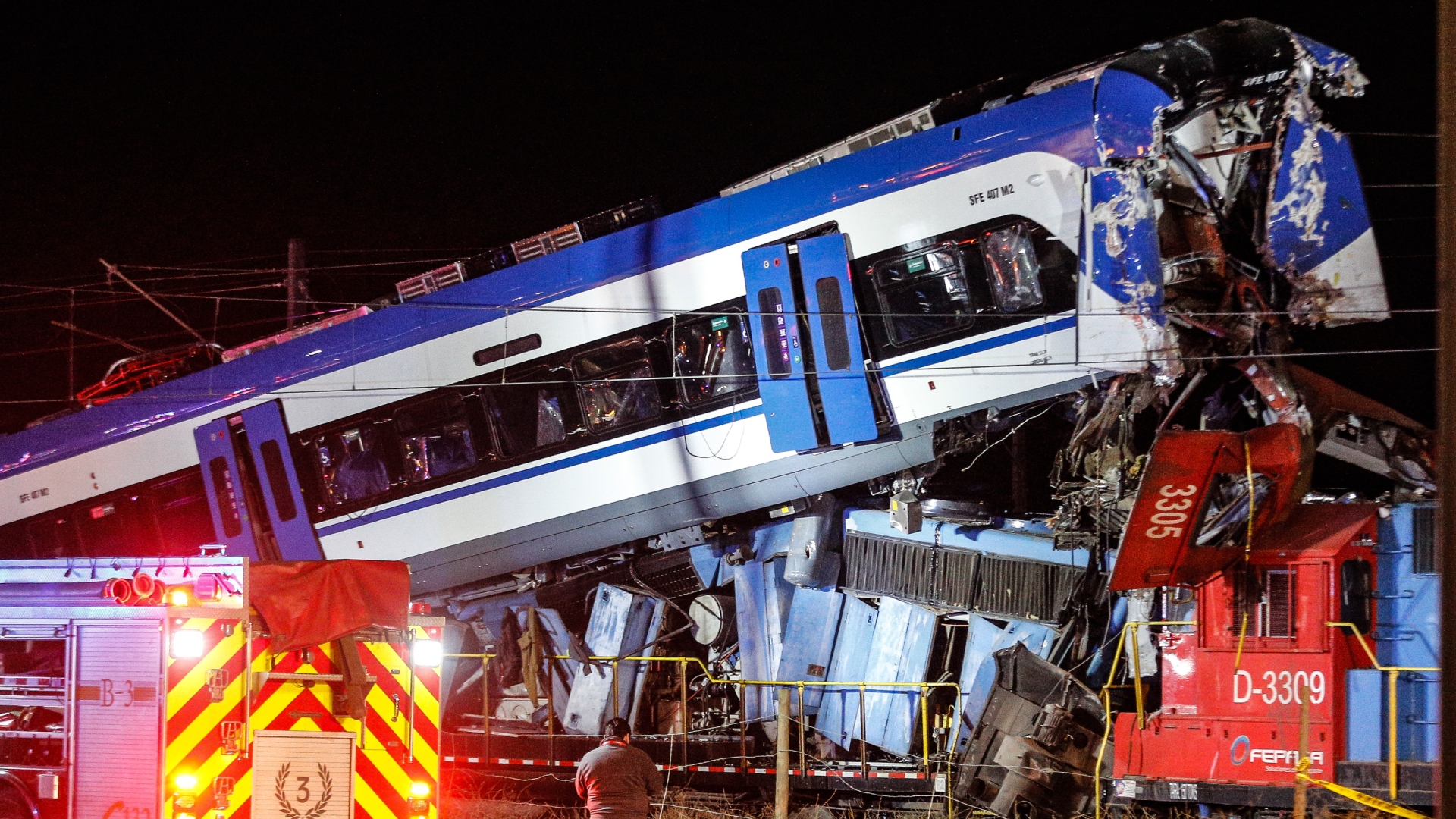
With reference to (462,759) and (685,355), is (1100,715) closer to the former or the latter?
(685,355)

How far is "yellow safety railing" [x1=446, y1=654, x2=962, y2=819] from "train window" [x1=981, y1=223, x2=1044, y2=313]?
3.43 meters

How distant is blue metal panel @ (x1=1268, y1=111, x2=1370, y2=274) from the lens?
Result: 938cm

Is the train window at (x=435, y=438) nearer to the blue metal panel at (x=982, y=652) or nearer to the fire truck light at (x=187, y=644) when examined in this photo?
the blue metal panel at (x=982, y=652)

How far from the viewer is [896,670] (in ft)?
38.7

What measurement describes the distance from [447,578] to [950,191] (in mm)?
6906

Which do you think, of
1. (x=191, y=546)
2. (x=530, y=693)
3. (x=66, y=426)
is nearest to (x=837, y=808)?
(x=530, y=693)

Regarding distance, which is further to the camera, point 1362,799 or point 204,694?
point 1362,799

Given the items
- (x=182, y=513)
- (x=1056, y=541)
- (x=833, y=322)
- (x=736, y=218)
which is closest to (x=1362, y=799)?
(x=1056, y=541)

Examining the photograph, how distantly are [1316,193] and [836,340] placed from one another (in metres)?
4.02

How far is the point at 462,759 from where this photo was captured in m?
13.3

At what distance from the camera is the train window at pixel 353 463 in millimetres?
13508

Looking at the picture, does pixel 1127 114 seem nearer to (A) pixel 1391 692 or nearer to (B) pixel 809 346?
(B) pixel 809 346

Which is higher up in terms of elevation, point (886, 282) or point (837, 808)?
point (886, 282)

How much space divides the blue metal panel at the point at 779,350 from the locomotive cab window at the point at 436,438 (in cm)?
337
